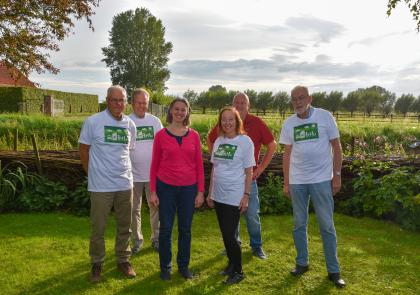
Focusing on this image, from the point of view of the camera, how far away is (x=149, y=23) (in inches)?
2101

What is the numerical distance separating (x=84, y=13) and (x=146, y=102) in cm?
1221

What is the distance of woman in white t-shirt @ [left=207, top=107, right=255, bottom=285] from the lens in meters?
4.03

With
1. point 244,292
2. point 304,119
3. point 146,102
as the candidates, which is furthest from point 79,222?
point 304,119

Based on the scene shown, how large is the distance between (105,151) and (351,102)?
227 ft

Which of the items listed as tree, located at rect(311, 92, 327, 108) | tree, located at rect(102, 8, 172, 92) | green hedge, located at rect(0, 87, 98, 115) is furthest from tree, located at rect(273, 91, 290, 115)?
green hedge, located at rect(0, 87, 98, 115)

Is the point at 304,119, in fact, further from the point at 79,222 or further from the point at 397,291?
the point at 79,222

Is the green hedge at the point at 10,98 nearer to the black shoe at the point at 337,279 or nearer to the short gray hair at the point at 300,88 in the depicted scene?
the short gray hair at the point at 300,88

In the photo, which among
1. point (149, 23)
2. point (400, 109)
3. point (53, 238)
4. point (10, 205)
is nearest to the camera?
point (53, 238)

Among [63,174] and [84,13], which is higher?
[84,13]

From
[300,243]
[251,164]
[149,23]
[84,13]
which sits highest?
[149,23]

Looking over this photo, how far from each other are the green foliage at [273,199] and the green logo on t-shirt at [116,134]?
3.51 metres

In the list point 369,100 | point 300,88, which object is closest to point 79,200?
point 300,88

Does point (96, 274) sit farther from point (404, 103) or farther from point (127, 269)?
point (404, 103)

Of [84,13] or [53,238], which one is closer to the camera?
[53,238]
